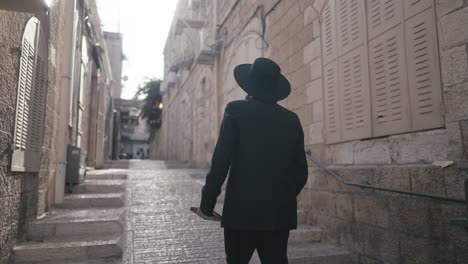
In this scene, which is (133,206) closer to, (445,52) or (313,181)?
(313,181)

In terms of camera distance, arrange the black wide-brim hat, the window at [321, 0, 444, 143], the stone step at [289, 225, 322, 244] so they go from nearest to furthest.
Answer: the black wide-brim hat, the window at [321, 0, 444, 143], the stone step at [289, 225, 322, 244]

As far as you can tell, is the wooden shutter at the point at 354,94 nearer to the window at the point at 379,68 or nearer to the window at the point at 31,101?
the window at the point at 379,68

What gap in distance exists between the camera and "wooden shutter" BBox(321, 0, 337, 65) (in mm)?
4324

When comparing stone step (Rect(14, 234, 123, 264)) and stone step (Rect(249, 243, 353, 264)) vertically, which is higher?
stone step (Rect(14, 234, 123, 264))

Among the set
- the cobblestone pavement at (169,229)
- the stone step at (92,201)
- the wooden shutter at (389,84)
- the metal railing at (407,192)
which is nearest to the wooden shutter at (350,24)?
the wooden shutter at (389,84)

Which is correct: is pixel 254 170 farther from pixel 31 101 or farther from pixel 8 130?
pixel 31 101

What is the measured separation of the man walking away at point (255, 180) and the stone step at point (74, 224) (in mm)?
2473

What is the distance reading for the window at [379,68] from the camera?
9.81 ft

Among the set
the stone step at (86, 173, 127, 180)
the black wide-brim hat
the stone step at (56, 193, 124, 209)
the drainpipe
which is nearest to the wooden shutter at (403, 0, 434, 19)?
the black wide-brim hat

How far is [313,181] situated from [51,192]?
323 cm

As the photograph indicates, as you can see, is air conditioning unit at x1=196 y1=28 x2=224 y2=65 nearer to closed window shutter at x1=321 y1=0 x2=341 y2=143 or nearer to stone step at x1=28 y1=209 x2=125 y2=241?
closed window shutter at x1=321 y1=0 x2=341 y2=143

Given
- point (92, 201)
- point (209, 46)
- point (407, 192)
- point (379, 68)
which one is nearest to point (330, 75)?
point (379, 68)

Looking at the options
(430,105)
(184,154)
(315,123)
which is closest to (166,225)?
(315,123)

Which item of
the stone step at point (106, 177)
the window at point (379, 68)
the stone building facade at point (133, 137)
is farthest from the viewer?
the stone building facade at point (133, 137)
